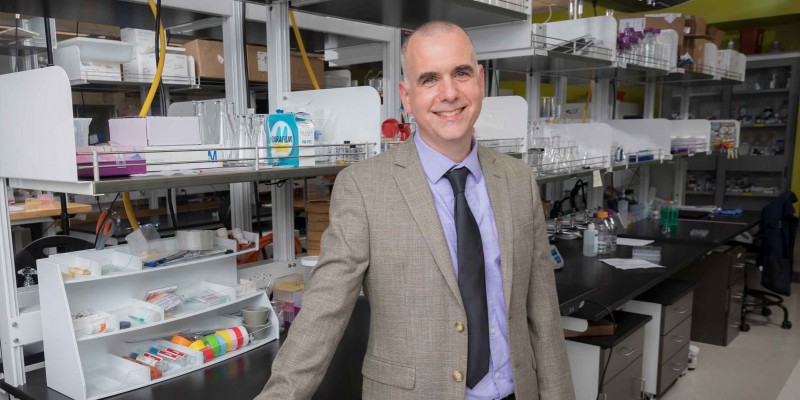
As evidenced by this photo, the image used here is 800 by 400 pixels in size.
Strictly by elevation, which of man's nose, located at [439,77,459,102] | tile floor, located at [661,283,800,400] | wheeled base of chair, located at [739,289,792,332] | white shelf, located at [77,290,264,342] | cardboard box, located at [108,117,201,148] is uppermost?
man's nose, located at [439,77,459,102]

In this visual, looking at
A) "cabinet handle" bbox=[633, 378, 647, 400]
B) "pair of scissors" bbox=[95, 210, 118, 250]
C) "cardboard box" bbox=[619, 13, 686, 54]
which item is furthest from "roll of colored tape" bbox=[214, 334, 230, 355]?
"cardboard box" bbox=[619, 13, 686, 54]

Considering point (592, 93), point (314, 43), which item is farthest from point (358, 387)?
point (592, 93)

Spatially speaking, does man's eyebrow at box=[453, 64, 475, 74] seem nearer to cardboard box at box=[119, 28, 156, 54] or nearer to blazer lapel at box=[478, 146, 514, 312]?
blazer lapel at box=[478, 146, 514, 312]

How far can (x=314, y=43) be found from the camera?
8.86 feet

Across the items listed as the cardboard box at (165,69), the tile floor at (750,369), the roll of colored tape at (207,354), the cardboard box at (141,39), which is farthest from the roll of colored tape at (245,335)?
the tile floor at (750,369)

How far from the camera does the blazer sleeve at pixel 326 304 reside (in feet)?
3.67

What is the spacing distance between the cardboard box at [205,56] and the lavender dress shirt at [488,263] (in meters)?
2.89

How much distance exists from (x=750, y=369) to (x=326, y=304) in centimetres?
359

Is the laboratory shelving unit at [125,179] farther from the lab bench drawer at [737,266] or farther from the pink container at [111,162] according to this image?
the lab bench drawer at [737,266]

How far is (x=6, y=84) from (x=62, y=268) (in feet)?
1.51

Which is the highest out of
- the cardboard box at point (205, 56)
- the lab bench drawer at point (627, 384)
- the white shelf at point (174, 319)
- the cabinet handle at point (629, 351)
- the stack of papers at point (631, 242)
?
the cardboard box at point (205, 56)

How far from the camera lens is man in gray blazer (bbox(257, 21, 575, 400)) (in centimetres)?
117

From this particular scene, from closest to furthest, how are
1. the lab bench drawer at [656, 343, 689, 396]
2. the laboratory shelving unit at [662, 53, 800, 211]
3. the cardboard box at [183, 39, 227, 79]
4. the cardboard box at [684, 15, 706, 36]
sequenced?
the lab bench drawer at [656, 343, 689, 396] < the cardboard box at [183, 39, 227, 79] < the cardboard box at [684, 15, 706, 36] < the laboratory shelving unit at [662, 53, 800, 211]

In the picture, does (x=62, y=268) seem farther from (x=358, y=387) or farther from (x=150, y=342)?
(x=358, y=387)
